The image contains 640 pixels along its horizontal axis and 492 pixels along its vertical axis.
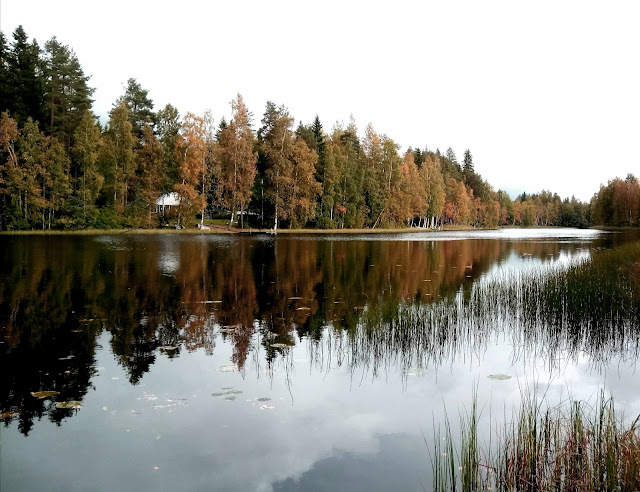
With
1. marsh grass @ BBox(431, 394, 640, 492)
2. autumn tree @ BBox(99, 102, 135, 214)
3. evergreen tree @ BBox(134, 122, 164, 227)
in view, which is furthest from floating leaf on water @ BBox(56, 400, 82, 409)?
autumn tree @ BBox(99, 102, 135, 214)

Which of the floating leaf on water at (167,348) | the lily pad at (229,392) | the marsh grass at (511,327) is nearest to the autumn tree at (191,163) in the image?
the marsh grass at (511,327)

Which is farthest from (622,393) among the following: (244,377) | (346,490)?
(244,377)

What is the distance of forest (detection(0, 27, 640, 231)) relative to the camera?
55.0m

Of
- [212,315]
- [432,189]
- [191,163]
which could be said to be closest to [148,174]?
[191,163]

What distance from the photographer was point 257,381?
8406mm

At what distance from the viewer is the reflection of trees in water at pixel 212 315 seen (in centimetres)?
953

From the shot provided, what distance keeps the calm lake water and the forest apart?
140 ft

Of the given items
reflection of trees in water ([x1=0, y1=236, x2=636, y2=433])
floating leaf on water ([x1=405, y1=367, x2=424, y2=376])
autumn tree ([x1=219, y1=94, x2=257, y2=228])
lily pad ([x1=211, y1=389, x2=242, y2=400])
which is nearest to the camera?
lily pad ([x1=211, y1=389, x2=242, y2=400])

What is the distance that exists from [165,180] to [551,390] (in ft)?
209

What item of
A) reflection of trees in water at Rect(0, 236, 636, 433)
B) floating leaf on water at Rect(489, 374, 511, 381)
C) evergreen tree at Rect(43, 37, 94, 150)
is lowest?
floating leaf on water at Rect(489, 374, 511, 381)

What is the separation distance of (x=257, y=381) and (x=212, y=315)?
5.62 metres

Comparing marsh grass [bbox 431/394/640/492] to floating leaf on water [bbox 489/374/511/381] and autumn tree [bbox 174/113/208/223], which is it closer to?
floating leaf on water [bbox 489/374/511/381]

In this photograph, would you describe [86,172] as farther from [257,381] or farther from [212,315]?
[257,381]

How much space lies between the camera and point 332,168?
2970 inches
